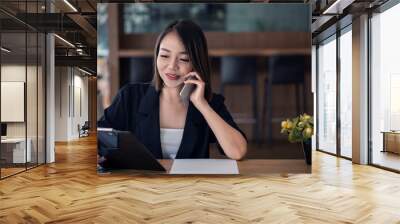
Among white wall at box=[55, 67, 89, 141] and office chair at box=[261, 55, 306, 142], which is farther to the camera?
white wall at box=[55, 67, 89, 141]

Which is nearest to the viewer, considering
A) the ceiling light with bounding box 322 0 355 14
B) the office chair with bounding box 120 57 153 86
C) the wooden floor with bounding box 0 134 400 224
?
the wooden floor with bounding box 0 134 400 224

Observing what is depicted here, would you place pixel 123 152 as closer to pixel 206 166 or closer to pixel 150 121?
pixel 150 121

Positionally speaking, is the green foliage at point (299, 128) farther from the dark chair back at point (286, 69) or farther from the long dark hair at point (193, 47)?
the long dark hair at point (193, 47)

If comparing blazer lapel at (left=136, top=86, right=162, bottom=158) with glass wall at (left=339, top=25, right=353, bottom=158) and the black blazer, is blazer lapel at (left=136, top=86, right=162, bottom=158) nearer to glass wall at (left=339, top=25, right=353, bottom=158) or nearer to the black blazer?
the black blazer

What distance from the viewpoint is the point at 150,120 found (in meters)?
5.84

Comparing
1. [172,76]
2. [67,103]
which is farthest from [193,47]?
[67,103]

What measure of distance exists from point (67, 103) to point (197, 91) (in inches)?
378

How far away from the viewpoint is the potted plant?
5.90 metres

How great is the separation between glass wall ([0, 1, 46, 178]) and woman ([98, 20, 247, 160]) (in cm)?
140

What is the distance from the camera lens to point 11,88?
20.1 feet

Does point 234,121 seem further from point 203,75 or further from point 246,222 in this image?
point 246,222

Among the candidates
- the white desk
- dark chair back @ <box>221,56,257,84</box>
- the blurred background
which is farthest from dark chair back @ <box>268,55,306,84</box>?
the white desk

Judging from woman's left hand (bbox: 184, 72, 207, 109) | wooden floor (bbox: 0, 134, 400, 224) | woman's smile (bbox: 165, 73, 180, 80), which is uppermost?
woman's smile (bbox: 165, 73, 180, 80)

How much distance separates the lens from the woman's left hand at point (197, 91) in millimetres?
5758
